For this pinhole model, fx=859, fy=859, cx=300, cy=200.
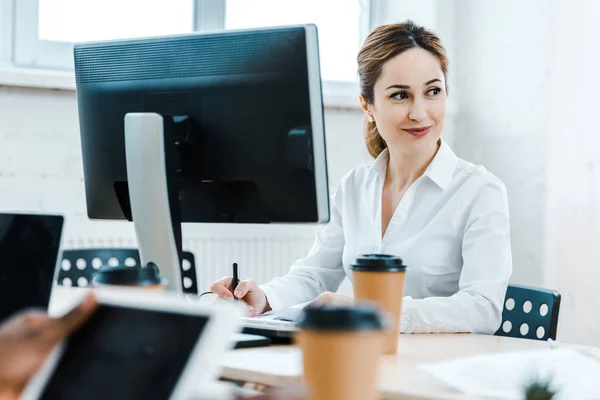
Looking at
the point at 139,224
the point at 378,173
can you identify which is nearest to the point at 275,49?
the point at 139,224

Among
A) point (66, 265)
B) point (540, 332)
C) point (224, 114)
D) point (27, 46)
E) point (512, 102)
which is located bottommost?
point (540, 332)

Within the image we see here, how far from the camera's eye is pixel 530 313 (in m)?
1.72

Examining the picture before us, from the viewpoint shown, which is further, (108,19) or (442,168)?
(108,19)

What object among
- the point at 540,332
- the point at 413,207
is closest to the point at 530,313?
the point at 540,332

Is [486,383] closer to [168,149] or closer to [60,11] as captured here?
[168,149]

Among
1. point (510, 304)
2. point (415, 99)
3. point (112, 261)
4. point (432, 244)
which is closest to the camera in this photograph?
point (510, 304)

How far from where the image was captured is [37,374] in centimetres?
73

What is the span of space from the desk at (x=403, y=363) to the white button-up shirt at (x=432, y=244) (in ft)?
0.48

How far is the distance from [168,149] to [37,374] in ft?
2.31

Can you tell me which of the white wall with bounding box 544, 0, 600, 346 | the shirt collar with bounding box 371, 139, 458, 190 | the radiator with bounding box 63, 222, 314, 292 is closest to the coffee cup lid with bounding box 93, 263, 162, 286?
the shirt collar with bounding box 371, 139, 458, 190

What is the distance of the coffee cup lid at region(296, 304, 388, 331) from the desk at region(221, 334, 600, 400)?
0.49 ft

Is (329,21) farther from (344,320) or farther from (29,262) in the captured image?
(344,320)

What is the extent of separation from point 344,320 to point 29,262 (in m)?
0.48

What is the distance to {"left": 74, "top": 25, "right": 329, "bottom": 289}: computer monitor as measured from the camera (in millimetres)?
1333
